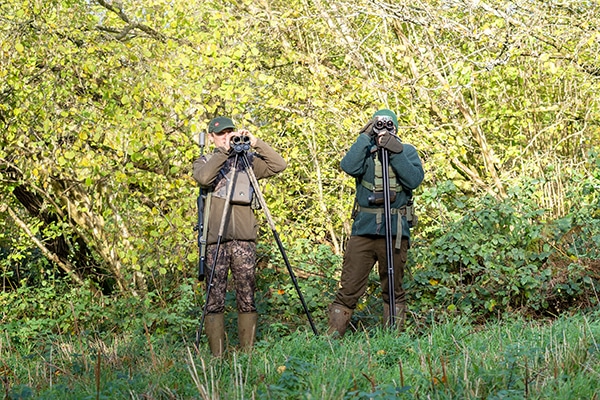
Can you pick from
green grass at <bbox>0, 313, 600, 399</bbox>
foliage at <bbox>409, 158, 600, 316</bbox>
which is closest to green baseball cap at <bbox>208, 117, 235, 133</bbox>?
green grass at <bbox>0, 313, 600, 399</bbox>

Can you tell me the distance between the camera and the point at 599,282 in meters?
6.87

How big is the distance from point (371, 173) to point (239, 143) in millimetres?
983

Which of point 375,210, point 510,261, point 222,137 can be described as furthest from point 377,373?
point 510,261

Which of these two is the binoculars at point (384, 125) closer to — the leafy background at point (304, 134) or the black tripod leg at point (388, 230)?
the black tripod leg at point (388, 230)

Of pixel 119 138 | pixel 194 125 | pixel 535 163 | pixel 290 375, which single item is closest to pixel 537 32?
pixel 535 163

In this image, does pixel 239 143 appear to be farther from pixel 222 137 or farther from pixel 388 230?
pixel 388 230

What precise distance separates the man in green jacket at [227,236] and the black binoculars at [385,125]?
943 mm

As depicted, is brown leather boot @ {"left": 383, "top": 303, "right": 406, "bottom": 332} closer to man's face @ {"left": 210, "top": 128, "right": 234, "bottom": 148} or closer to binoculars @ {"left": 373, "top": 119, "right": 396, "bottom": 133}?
binoculars @ {"left": 373, "top": 119, "right": 396, "bottom": 133}

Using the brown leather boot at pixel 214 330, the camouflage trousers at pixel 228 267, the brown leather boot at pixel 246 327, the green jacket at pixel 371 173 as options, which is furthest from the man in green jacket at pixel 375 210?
the brown leather boot at pixel 214 330

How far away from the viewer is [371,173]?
19.6ft

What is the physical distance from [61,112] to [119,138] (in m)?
0.92

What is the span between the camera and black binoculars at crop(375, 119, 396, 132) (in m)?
5.95

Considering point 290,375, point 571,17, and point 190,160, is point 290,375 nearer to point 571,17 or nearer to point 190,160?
point 190,160

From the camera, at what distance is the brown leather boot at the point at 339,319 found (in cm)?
619
